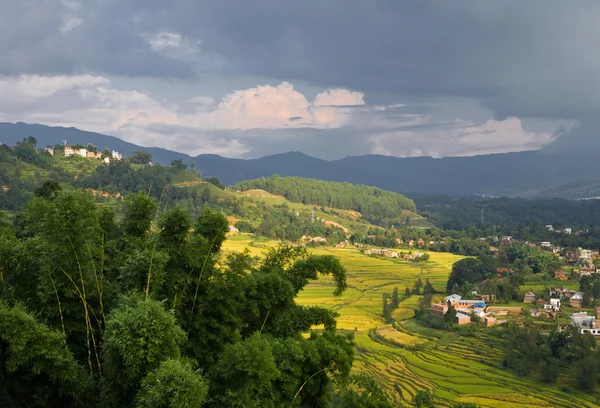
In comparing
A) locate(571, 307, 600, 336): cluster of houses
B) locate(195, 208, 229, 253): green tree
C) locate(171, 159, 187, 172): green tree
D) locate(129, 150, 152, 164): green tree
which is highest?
locate(129, 150, 152, 164): green tree

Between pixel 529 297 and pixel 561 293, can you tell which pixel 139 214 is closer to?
pixel 529 297

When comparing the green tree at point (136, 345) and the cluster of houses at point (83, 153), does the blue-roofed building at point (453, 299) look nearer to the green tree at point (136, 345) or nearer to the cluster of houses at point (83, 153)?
the green tree at point (136, 345)

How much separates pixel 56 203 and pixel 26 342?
1.71 m

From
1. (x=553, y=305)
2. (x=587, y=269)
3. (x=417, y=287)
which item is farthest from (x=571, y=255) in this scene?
(x=417, y=287)

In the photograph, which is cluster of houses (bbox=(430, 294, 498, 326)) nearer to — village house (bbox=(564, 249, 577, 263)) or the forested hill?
village house (bbox=(564, 249, 577, 263))

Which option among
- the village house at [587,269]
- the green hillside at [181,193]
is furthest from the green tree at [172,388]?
the village house at [587,269]

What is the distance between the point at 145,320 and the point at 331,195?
92561 millimetres

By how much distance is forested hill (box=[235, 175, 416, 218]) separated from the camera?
92750 mm

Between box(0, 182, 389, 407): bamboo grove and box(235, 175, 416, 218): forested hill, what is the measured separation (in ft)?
273

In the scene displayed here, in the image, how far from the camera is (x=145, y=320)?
4.88 metres

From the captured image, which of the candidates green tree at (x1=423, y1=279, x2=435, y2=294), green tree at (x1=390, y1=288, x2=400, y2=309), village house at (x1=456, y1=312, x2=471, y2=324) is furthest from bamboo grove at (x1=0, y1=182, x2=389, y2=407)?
green tree at (x1=423, y1=279, x2=435, y2=294)

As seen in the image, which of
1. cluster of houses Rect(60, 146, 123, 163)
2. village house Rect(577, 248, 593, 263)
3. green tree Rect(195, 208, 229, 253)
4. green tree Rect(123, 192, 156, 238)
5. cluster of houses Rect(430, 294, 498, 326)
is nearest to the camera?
green tree Rect(123, 192, 156, 238)

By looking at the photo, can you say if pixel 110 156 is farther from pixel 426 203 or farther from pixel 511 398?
pixel 426 203

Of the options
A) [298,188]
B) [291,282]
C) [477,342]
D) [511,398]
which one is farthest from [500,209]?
[291,282]
